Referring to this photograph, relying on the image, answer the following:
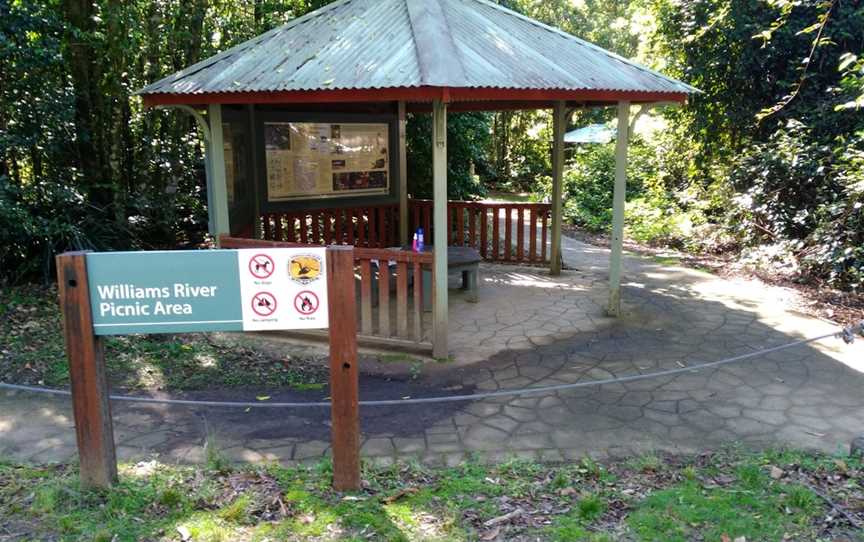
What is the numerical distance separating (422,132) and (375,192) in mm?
3094

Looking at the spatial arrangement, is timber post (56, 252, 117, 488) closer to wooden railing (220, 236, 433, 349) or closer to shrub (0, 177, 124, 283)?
wooden railing (220, 236, 433, 349)

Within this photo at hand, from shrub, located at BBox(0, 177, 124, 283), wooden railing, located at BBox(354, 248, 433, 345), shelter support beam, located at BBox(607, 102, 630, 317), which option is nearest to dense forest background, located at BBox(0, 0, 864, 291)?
shrub, located at BBox(0, 177, 124, 283)

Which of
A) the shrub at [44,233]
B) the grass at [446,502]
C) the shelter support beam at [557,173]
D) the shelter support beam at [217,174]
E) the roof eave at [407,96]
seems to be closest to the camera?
the grass at [446,502]

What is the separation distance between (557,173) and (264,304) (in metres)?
6.88

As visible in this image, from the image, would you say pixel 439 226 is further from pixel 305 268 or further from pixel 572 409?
pixel 305 268

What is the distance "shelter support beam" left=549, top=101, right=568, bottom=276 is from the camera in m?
9.45

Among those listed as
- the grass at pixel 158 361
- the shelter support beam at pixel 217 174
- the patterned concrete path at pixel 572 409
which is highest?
the shelter support beam at pixel 217 174

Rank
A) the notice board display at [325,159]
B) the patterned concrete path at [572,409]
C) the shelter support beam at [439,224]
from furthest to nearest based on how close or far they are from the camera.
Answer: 1. the notice board display at [325,159]
2. the shelter support beam at [439,224]
3. the patterned concrete path at [572,409]

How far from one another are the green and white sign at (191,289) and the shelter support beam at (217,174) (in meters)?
3.83

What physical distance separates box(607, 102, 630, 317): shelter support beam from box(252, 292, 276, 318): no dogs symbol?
Answer: 4768 mm

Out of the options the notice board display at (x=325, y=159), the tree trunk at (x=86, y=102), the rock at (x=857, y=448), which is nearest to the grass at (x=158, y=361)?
the tree trunk at (x=86, y=102)

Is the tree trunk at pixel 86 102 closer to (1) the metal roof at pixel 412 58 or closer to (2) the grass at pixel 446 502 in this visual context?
(1) the metal roof at pixel 412 58

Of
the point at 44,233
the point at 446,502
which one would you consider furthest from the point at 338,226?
the point at 446,502

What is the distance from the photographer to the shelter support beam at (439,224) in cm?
582
